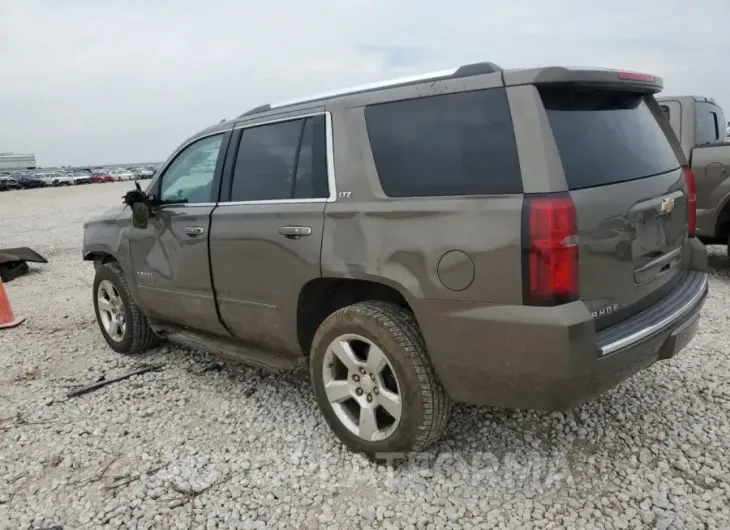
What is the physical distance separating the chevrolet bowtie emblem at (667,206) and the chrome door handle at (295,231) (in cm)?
181

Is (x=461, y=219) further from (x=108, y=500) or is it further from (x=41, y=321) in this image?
(x=41, y=321)

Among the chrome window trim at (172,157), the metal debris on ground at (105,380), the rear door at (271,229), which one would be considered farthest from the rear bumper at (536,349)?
the metal debris on ground at (105,380)

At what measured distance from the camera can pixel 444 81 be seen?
277cm

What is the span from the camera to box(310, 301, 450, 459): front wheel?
2.83 m

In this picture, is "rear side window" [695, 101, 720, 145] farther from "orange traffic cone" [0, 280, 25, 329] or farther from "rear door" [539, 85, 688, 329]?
"orange traffic cone" [0, 280, 25, 329]

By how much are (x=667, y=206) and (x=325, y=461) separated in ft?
7.31

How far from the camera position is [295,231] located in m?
3.28

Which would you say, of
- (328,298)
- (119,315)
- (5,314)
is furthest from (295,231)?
(5,314)

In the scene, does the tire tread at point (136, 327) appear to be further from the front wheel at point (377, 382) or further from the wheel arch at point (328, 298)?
the front wheel at point (377, 382)

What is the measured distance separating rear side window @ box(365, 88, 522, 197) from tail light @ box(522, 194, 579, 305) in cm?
15

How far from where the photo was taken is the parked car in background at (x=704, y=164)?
6.44 meters

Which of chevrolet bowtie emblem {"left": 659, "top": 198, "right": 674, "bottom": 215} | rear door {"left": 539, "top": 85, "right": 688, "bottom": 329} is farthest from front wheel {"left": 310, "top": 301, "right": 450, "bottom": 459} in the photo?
chevrolet bowtie emblem {"left": 659, "top": 198, "right": 674, "bottom": 215}

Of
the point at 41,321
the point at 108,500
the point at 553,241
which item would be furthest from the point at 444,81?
the point at 41,321

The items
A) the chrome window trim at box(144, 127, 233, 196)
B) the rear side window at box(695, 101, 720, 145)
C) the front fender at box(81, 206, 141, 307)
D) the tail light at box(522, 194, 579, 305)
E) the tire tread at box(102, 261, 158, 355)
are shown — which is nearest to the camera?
the tail light at box(522, 194, 579, 305)
